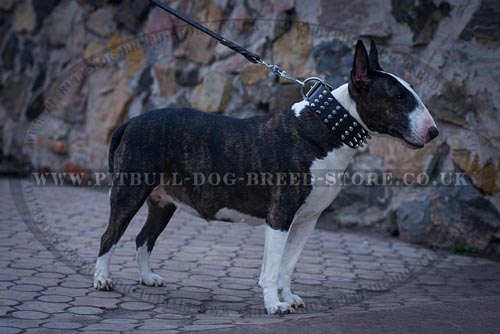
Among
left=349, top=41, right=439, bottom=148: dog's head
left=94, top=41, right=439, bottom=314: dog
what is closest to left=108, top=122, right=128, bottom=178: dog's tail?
left=94, top=41, right=439, bottom=314: dog

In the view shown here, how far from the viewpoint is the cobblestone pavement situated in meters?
3.98

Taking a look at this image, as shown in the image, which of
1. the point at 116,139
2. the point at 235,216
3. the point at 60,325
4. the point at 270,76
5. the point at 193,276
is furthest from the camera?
the point at 270,76

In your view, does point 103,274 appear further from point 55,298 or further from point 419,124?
point 419,124

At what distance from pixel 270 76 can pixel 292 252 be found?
10.0ft

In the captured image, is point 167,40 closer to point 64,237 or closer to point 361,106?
point 64,237

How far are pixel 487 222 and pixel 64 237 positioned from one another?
3.34 meters

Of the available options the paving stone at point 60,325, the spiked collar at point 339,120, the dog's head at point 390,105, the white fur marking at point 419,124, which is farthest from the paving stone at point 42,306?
the white fur marking at point 419,124

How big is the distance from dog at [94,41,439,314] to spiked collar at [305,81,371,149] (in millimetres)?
31

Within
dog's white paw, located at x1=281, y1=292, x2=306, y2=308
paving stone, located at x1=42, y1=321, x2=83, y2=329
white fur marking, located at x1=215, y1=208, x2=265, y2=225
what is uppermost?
white fur marking, located at x1=215, y1=208, x2=265, y2=225

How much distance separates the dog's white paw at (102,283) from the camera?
453 cm

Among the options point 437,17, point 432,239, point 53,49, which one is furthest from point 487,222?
point 53,49

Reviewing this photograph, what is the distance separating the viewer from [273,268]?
4066mm

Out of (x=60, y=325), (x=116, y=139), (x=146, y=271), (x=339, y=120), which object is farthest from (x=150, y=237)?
(x=339, y=120)

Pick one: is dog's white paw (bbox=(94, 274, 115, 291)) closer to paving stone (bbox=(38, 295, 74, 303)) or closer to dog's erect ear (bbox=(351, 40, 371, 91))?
paving stone (bbox=(38, 295, 74, 303))
